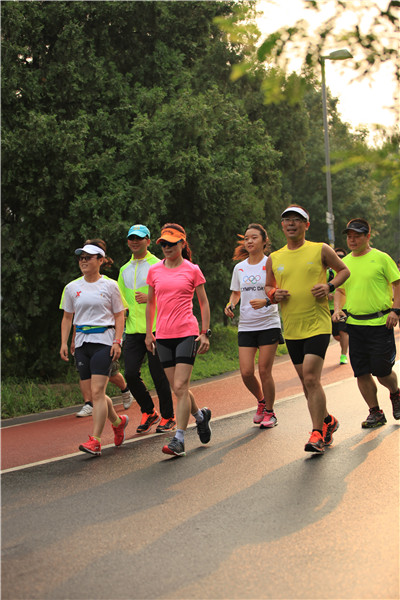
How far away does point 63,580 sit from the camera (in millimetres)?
4441

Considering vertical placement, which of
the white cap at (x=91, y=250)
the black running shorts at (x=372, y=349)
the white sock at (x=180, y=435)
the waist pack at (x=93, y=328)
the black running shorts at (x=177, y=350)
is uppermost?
the white cap at (x=91, y=250)

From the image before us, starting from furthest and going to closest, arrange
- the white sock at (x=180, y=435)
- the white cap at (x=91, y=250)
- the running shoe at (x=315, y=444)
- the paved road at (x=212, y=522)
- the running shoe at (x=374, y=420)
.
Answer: the running shoe at (x=374, y=420) < the white cap at (x=91, y=250) < the white sock at (x=180, y=435) < the running shoe at (x=315, y=444) < the paved road at (x=212, y=522)

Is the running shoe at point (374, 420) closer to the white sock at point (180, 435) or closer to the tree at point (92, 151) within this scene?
Result: the white sock at point (180, 435)

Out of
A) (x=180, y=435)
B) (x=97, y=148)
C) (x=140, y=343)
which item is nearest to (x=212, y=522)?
(x=180, y=435)

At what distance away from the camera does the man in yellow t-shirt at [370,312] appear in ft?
27.5

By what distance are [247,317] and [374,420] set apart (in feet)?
5.52

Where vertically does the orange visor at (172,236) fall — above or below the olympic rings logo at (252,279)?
above

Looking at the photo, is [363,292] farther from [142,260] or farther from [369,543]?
[369,543]

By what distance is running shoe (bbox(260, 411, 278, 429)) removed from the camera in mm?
8812

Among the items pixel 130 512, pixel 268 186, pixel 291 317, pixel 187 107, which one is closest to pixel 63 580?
pixel 130 512

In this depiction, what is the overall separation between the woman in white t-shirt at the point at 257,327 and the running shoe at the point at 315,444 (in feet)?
4.94

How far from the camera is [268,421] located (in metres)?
8.83

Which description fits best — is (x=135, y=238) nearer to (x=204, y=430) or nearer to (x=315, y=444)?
(x=204, y=430)

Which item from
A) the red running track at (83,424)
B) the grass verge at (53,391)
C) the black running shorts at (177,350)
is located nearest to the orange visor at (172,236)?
the black running shorts at (177,350)
